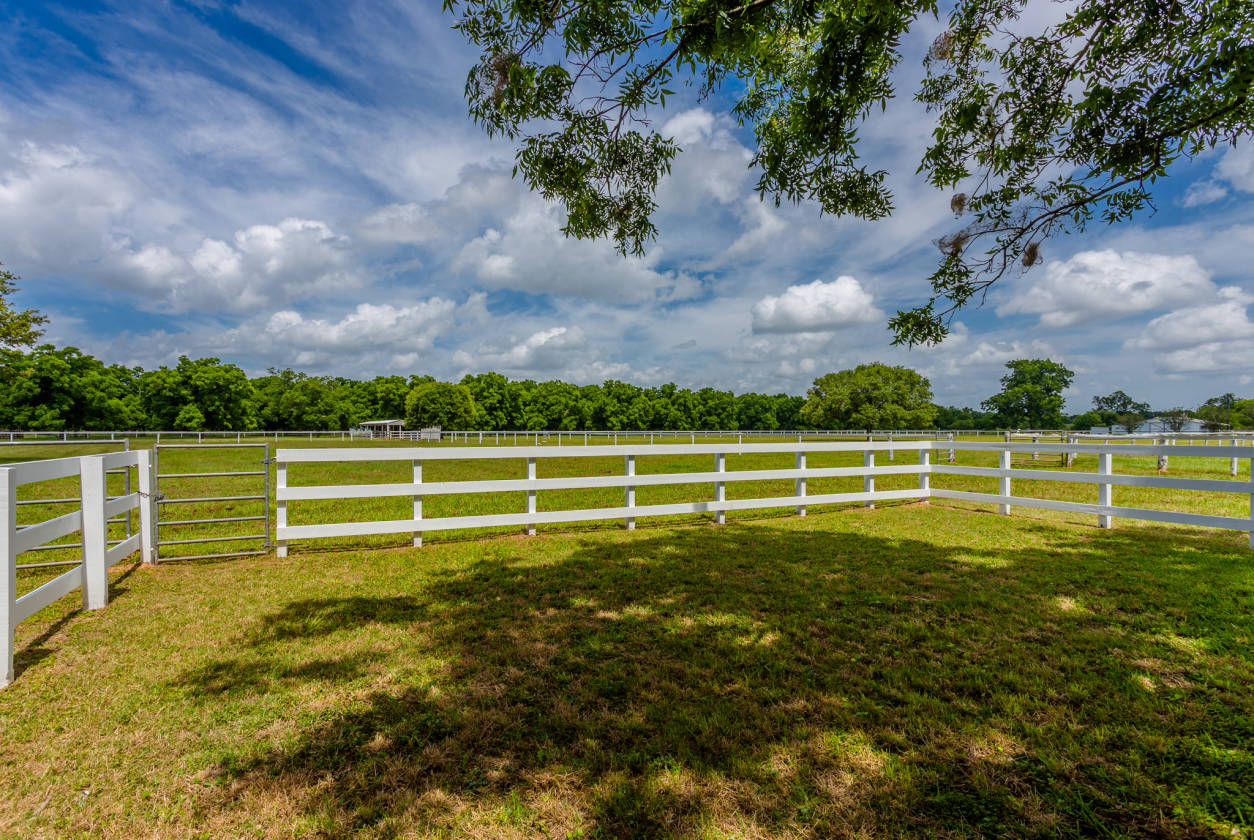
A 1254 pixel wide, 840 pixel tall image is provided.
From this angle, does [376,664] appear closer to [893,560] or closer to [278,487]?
[278,487]

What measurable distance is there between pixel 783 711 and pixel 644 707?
2.51 feet

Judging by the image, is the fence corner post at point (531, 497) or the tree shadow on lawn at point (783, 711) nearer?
the tree shadow on lawn at point (783, 711)

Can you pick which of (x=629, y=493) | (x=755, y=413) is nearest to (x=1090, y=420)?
(x=755, y=413)

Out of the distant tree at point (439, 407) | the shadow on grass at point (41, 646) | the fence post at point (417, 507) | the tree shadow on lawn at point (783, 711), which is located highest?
the distant tree at point (439, 407)

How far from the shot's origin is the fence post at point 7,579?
3.34m

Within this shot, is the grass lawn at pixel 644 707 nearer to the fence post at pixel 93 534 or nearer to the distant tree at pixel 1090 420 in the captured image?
the fence post at pixel 93 534

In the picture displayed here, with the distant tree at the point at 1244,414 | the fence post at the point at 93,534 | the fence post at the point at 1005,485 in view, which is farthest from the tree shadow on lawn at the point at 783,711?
the distant tree at the point at 1244,414

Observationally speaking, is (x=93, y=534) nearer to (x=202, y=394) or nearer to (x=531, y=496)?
(x=531, y=496)

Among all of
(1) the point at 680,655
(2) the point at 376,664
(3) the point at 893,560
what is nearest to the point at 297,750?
(2) the point at 376,664

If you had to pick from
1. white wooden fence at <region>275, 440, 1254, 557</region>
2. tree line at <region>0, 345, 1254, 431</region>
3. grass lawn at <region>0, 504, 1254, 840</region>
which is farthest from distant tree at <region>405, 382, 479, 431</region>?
grass lawn at <region>0, 504, 1254, 840</region>

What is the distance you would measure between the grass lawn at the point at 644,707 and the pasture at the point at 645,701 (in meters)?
0.02

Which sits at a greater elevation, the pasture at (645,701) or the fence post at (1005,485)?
the fence post at (1005,485)

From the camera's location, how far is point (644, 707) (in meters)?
3.03

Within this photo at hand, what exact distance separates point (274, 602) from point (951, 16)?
323 inches
